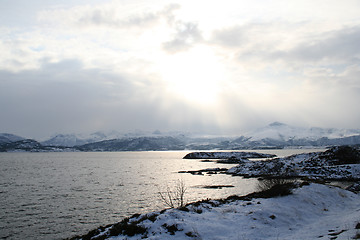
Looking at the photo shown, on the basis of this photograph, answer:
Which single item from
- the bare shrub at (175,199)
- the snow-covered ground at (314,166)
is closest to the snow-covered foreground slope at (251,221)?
the bare shrub at (175,199)

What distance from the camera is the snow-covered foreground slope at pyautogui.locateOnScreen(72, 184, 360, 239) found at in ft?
57.9

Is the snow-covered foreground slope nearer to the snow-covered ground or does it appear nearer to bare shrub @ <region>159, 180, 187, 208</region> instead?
bare shrub @ <region>159, 180, 187, 208</region>

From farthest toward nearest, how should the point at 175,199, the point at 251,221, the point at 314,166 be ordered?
the point at 314,166 → the point at 175,199 → the point at 251,221

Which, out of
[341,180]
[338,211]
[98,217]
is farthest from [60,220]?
[341,180]

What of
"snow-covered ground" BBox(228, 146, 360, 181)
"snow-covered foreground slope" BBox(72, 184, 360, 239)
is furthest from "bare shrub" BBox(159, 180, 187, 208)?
Result: "snow-covered ground" BBox(228, 146, 360, 181)

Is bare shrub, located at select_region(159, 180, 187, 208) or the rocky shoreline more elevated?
the rocky shoreline

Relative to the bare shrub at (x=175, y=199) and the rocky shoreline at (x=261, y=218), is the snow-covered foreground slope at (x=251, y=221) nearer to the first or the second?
the rocky shoreline at (x=261, y=218)

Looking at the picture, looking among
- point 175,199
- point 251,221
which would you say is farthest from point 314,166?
point 251,221

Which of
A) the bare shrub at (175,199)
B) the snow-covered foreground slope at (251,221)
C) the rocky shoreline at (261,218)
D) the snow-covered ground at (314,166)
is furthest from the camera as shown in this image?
the snow-covered ground at (314,166)

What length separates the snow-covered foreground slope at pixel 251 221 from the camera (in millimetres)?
17653

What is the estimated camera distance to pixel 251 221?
20719 millimetres

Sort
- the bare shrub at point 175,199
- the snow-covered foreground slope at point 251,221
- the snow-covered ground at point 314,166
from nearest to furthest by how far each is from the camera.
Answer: the snow-covered foreground slope at point 251,221, the bare shrub at point 175,199, the snow-covered ground at point 314,166

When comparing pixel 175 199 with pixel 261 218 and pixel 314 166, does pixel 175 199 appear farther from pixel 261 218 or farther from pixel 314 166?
pixel 314 166

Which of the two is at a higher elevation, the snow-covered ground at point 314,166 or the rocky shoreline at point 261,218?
the rocky shoreline at point 261,218
